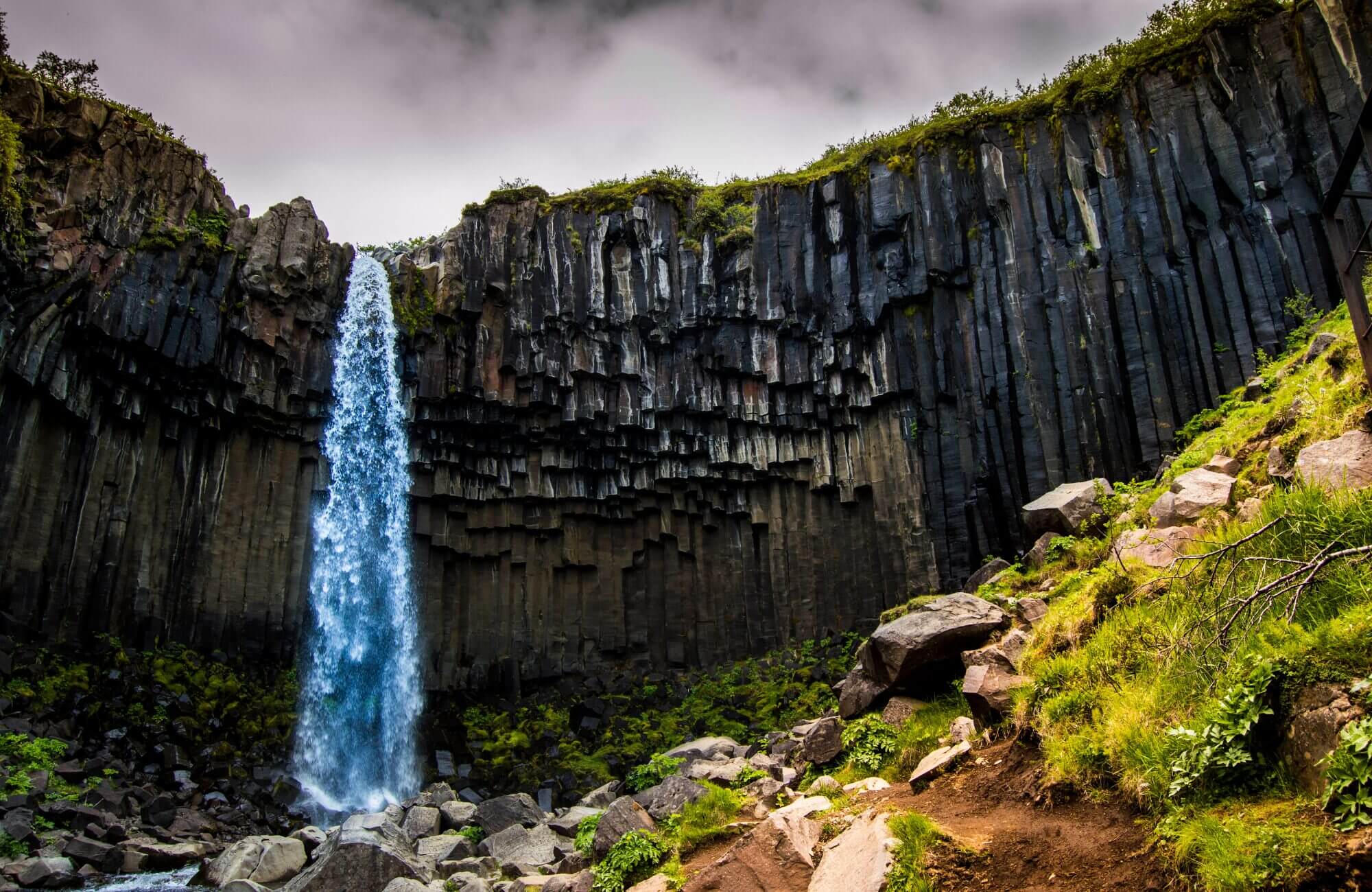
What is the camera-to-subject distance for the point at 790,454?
1011 inches

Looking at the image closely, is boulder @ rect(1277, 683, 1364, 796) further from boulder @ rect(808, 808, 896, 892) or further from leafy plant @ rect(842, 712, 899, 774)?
leafy plant @ rect(842, 712, 899, 774)

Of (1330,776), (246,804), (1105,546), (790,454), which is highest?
(790,454)

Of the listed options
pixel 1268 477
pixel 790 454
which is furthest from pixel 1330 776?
pixel 790 454

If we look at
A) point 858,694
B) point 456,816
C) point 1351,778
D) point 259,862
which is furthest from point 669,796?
point 1351,778

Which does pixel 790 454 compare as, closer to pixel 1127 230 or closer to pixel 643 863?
pixel 1127 230

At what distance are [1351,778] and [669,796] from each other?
857 cm

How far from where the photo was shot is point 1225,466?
1026cm

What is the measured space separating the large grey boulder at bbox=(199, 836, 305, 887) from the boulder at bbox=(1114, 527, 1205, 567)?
12.6m

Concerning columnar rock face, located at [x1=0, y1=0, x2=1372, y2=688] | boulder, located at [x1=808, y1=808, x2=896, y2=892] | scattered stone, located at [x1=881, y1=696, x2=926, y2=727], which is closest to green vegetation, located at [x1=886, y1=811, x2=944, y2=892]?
boulder, located at [x1=808, y1=808, x2=896, y2=892]

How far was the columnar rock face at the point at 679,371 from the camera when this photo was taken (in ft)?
65.5

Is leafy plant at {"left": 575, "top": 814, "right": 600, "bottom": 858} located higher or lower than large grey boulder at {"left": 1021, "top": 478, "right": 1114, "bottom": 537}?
lower

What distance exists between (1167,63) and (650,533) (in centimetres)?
1803

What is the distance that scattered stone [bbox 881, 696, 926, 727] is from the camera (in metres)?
10.5

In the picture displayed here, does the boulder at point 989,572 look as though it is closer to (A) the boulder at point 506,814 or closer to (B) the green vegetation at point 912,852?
(A) the boulder at point 506,814
